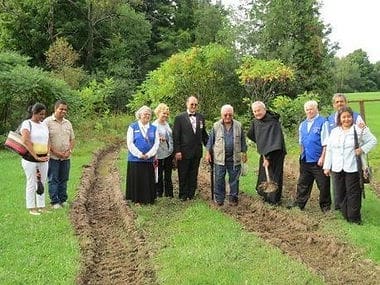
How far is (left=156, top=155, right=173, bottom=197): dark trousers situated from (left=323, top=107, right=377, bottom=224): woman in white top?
3513mm

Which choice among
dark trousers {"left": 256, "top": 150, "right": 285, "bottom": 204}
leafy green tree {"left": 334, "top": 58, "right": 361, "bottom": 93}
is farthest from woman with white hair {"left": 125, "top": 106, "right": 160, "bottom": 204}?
leafy green tree {"left": 334, "top": 58, "right": 361, "bottom": 93}

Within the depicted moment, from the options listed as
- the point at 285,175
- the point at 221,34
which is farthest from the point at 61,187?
the point at 221,34

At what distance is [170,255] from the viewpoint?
7.21 metres

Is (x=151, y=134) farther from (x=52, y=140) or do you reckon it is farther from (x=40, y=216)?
(x=40, y=216)

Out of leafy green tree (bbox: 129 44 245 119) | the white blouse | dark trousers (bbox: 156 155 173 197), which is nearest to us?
the white blouse

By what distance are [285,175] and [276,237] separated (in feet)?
21.3

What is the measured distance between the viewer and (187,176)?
11.0m

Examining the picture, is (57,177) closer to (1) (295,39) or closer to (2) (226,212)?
(2) (226,212)

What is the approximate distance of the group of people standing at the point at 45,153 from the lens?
30.5 feet

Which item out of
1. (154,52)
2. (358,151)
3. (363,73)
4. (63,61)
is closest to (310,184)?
(358,151)

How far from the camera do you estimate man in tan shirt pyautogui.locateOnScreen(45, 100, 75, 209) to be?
32.2ft

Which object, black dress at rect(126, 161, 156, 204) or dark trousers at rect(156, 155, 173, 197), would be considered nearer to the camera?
black dress at rect(126, 161, 156, 204)

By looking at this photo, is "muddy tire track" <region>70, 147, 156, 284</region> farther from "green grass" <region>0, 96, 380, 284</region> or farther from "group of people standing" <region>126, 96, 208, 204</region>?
"group of people standing" <region>126, 96, 208, 204</region>

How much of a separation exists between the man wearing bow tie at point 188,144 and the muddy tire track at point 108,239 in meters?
1.34
